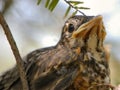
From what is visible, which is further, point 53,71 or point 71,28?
point 71,28

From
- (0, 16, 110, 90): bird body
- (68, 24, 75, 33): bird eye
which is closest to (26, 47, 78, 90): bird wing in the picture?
(0, 16, 110, 90): bird body

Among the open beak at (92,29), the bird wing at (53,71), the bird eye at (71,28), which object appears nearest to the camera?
the bird wing at (53,71)

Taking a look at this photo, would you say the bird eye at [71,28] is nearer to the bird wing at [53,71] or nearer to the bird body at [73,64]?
the bird body at [73,64]

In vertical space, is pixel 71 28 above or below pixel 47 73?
above

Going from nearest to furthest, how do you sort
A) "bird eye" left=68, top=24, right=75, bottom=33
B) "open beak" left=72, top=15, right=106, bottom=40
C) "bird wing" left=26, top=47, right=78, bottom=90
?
"bird wing" left=26, top=47, right=78, bottom=90
"open beak" left=72, top=15, right=106, bottom=40
"bird eye" left=68, top=24, right=75, bottom=33

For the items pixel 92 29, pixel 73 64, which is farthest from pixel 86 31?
pixel 73 64

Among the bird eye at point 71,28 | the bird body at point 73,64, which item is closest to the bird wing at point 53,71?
the bird body at point 73,64

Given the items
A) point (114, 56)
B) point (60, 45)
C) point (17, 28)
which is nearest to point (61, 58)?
point (60, 45)

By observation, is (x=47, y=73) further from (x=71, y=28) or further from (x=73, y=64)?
(x=71, y=28)

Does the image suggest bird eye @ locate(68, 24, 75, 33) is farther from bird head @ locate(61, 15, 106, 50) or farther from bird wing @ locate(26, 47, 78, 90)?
bird wing @ locate(26, 47, 78, 90)
